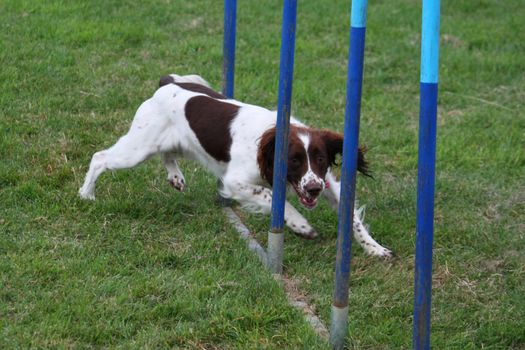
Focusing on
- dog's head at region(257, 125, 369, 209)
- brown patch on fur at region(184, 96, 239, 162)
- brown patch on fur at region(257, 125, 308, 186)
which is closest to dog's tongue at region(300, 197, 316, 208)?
dog's head at region(257, 125, 369, 209)

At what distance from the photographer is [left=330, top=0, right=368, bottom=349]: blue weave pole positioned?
3.58 meters

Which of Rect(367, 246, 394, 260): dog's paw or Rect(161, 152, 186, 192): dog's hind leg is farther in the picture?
Rect(161, 152, 186, 192): dog's hind leg

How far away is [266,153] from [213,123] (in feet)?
1.65

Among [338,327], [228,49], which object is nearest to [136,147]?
[228,49]

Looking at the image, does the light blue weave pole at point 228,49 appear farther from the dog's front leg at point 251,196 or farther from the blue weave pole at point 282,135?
the blue weave pole at point 282,135

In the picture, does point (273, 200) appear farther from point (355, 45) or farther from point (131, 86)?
point (131, 86)

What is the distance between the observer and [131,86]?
→ 7703 mm

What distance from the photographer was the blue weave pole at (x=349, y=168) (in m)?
3.58

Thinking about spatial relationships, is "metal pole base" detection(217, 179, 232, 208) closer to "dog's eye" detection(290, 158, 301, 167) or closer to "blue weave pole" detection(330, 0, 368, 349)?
"dog's eye" detection(290, 158, 301, 167)

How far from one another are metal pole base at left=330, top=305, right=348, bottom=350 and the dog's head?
107cm

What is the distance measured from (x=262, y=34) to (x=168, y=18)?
3.50 ft

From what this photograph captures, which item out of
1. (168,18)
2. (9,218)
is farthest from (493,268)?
(168,18)

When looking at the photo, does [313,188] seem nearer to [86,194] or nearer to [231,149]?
[231,149]

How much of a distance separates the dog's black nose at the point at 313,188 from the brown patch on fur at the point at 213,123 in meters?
0.68
